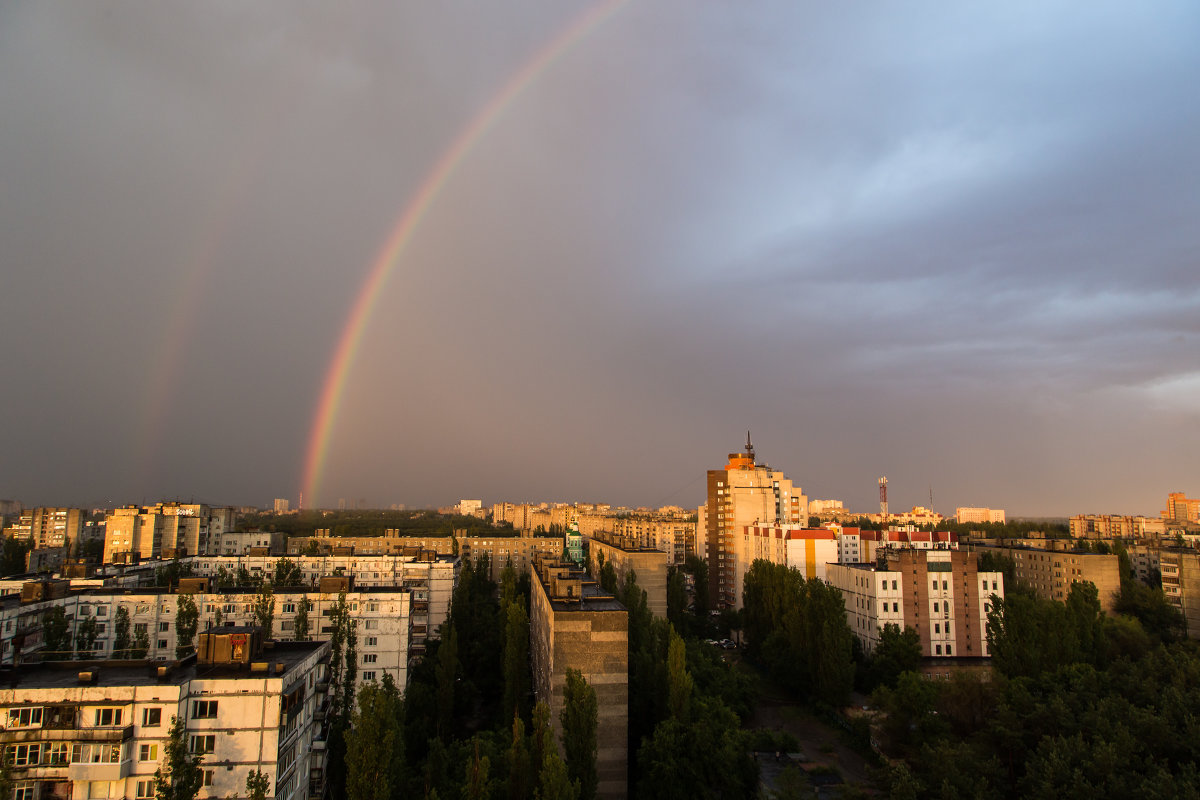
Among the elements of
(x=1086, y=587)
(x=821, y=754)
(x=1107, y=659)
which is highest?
(x=1086, y=587)

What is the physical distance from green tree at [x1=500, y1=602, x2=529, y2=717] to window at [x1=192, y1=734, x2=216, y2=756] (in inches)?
538

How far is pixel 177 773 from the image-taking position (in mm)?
12281

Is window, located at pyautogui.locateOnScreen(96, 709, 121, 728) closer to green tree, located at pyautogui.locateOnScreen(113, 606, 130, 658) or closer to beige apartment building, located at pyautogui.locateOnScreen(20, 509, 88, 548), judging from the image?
green tree, located at pyautogui.locateOnScreen(113, 606, 130, 658)

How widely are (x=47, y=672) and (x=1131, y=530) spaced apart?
484 feet

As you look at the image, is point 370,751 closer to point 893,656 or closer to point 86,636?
point 86,636

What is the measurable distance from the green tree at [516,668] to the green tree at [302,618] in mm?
7512

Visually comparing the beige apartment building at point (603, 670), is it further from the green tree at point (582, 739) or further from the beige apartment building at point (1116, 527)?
the beige apartment building at point (1116, 527)

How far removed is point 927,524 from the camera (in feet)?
374

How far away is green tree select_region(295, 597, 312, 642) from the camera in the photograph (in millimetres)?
24859

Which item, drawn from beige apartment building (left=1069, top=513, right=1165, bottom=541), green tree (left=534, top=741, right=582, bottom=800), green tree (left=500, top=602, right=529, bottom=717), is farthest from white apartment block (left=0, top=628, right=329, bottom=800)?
beige apartment building (left=1069, top=513, right=1165, bottom=541)

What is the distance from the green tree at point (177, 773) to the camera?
485 inches

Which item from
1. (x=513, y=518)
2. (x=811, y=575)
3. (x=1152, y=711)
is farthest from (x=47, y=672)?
(x=513, y=518)

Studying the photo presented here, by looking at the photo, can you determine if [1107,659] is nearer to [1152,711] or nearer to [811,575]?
[1152,711]

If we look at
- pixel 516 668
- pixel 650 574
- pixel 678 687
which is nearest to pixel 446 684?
pixel 516 668
